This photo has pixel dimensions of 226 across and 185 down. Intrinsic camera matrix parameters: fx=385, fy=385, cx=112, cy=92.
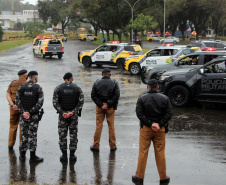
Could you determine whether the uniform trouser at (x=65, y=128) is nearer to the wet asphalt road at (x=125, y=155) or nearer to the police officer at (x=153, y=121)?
the wet asphalt road at (x=125, y=155)

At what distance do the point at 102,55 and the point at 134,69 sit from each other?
4.63 m

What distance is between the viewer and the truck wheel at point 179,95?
12121mm

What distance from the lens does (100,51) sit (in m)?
26.0

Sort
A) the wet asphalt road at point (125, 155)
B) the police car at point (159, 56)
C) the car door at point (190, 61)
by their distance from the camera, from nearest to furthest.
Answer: the wet asphalt road at point (125, 155), the car door at point (190, 61), the police car at point (159, 56)

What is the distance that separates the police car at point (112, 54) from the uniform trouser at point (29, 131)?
58.6ft

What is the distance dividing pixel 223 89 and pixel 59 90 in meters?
6.22

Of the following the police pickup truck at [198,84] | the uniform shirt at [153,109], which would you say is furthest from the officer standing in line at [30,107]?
the police pickup truck at [198,84]

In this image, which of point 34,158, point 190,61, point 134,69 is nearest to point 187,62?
point 190,61

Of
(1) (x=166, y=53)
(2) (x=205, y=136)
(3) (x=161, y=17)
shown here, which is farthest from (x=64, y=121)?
(3) (x=161, y=17)

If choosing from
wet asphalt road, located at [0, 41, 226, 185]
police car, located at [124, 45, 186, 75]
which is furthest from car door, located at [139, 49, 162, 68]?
wet asphalt road, located at [0, 41, 226, 185]

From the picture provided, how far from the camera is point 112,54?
25.2 metres

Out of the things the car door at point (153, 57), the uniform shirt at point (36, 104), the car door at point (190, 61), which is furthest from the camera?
the car door at point (153, 57)

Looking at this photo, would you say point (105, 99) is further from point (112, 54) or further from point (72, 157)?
point (112, 54)

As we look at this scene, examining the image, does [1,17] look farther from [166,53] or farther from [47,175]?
[47,175]
